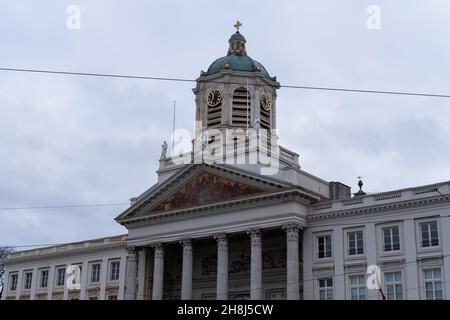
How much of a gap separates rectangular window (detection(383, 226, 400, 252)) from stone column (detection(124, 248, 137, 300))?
20.8 m

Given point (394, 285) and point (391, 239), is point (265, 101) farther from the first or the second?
point (394, 285)

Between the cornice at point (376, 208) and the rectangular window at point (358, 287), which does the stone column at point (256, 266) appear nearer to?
the cornice at point (376, 208)

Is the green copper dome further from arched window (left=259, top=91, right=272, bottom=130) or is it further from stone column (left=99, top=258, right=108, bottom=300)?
stone column (left=99, top=258, right=108, bottom=300)

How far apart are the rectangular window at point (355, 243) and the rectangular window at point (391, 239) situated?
1625 mm

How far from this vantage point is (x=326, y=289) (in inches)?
1853

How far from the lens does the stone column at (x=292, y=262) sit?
46.4 meters

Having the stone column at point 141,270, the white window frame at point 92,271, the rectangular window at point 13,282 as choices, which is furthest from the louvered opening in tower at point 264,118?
the rectangular window at point 13,282

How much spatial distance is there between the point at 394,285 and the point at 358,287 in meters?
2.47

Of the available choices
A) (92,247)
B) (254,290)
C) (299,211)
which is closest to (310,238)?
(299,211)

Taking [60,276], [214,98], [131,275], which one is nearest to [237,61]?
[214,98]

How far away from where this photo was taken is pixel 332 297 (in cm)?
4669

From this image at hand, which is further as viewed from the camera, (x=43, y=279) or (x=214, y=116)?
(x=43, y=279)
